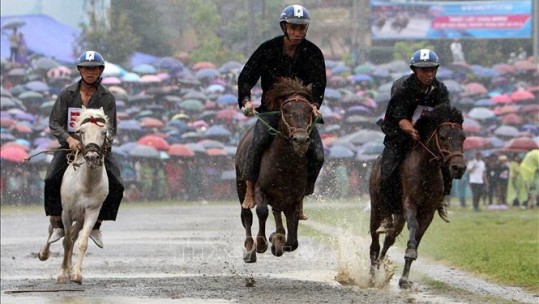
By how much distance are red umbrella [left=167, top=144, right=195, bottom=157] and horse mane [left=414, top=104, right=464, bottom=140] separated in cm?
2714

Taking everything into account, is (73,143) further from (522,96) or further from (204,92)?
(522,96)

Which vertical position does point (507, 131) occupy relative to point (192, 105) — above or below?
below

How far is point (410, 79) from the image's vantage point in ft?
47.6

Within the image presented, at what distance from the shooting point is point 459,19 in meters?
52.9

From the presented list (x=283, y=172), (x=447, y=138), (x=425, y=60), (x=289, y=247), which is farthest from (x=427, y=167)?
(x=289, y=247)

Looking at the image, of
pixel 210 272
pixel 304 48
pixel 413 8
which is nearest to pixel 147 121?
pixel 413 8

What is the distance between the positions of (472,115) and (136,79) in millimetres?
11660

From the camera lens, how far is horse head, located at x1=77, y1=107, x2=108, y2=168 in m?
14.1

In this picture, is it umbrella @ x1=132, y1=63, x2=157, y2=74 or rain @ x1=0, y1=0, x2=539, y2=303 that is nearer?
rain @ x1=0, y1=0, x2=539, y2=303

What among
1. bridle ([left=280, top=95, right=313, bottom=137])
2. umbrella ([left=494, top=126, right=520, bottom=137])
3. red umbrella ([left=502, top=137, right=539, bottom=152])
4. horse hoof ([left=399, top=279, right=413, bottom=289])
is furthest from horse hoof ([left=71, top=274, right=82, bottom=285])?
umbrella ([left=494, top=126, right=520, bottom=137])

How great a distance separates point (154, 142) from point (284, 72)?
90.0ft

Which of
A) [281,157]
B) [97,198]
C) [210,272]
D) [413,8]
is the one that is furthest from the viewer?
[413,8]

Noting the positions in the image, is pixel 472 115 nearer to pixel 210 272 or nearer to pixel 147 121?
pixel 147 121

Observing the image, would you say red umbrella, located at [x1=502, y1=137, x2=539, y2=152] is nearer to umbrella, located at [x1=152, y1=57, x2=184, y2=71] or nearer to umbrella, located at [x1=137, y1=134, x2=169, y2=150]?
umbrella, located at [x1=137, y1=134, x2=169, y2=150]
